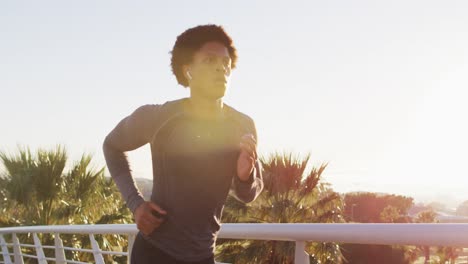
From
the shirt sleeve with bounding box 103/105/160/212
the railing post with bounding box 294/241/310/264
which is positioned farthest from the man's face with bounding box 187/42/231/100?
the railing post with bounding box 294/241/310/264

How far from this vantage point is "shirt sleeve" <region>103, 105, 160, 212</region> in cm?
191

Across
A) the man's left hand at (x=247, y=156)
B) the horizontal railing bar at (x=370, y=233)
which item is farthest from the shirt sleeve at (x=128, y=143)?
the horizontal railing bar at (x=370, y=233)

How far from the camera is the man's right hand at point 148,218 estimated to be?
184 cm

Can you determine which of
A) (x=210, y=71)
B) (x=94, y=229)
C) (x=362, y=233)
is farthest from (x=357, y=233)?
(x=94, y=229)

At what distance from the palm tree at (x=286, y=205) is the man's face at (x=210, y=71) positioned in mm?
10787

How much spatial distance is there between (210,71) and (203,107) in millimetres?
111

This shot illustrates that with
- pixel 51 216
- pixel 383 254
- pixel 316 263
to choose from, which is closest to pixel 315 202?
pixel 316 263

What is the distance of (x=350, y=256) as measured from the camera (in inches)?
1057

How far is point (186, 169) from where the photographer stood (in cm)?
184

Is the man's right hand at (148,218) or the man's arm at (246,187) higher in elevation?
the man's arm at (246,187)

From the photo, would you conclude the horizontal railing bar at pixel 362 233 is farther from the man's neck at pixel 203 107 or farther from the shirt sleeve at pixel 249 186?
the man's neck at pixel 203 107

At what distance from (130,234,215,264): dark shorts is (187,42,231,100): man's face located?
48cm

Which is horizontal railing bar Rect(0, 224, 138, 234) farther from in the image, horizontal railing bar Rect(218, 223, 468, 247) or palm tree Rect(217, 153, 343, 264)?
palm tree Rect(217, 153, 343, 264)

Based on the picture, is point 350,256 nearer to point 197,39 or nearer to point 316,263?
point 316,263
